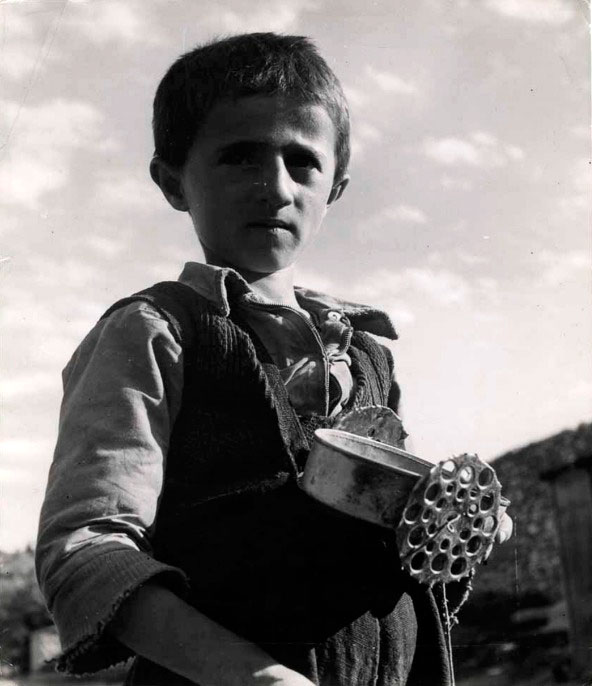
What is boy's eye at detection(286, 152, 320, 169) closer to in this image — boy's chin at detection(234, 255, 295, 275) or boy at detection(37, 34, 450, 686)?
boy at detection(37, 34, 450, 686)

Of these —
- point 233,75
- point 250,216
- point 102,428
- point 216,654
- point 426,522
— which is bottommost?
point 216,654

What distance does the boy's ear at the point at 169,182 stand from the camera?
1179 millimetres

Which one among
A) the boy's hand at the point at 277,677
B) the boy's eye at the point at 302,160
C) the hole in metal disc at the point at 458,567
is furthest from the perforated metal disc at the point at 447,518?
the boy's eye at the point at 302,160

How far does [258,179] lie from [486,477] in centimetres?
44

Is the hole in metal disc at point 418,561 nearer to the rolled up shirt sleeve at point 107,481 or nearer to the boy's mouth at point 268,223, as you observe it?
the rolled up shirt sleeve at point 107,481

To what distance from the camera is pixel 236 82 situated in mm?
1105

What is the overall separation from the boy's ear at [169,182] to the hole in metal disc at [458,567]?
22.3 inches

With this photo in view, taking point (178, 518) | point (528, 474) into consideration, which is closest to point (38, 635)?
point (178, 518)

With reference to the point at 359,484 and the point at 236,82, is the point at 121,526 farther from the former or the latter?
the point at 236,82

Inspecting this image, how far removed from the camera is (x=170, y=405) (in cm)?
97

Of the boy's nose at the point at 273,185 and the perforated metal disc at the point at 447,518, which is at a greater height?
the boy's nose at the point at 273,185

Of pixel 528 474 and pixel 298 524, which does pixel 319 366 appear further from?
pixel 528 474

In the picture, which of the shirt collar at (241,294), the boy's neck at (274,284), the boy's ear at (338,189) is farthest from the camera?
the boy's ear at (338,189)

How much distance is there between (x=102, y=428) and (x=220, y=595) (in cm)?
21
